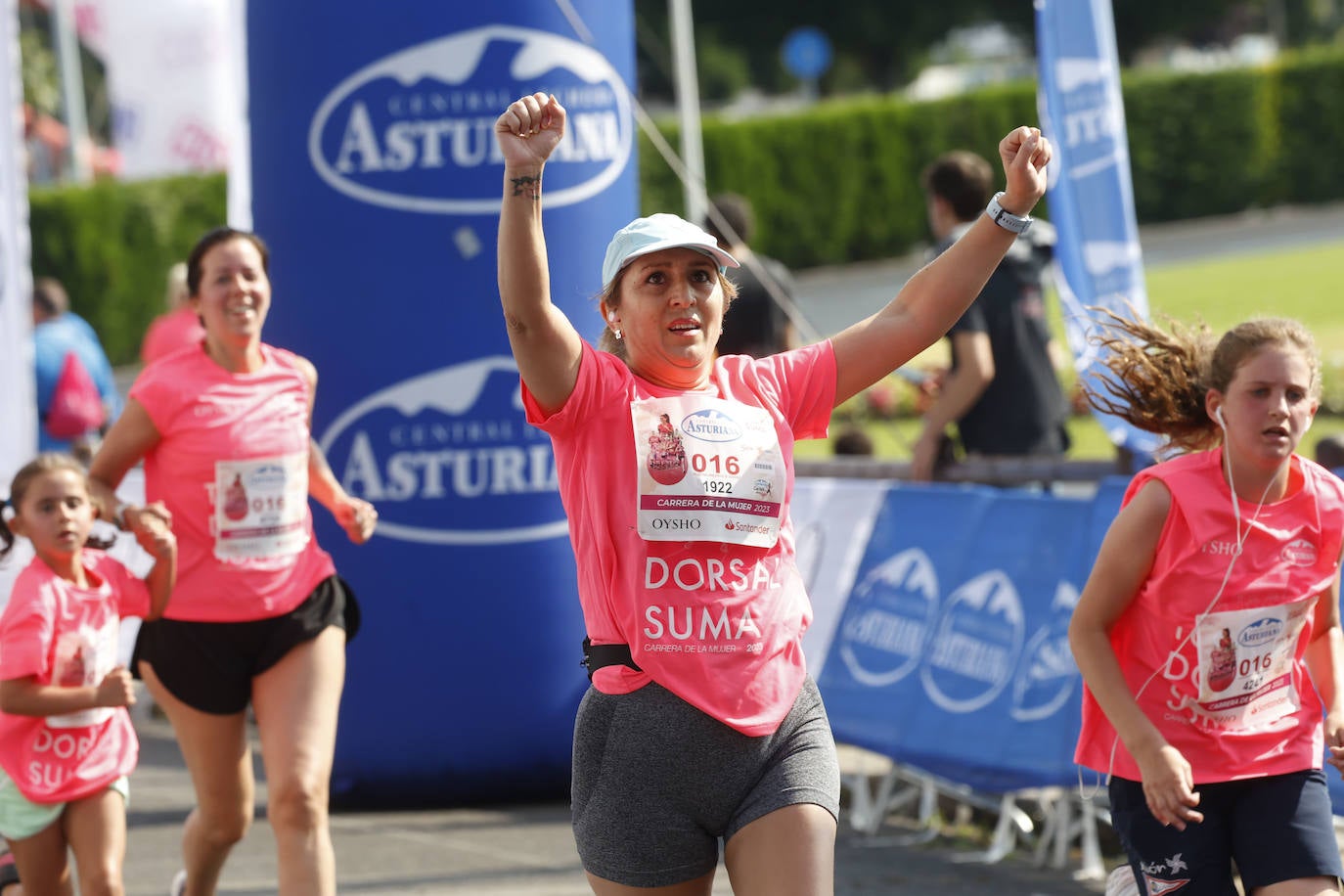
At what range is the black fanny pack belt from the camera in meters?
3.70

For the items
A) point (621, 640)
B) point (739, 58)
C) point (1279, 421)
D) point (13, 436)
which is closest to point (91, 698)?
point (621, 640)

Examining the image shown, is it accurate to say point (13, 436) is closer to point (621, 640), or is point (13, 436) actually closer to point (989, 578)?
point (989, 578)

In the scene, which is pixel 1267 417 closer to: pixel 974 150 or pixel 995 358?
Answer: pixel 995 358

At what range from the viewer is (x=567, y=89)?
725cm

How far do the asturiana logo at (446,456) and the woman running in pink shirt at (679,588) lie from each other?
11.2 feet

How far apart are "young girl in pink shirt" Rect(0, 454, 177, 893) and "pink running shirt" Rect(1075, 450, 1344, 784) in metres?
2.56

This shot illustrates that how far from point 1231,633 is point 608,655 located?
1349 mm

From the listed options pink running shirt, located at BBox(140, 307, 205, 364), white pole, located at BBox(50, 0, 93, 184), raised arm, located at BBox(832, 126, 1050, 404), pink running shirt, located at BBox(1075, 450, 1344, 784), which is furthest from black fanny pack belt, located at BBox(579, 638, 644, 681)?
white pole, located at BBox(50, 0, 93, 184)

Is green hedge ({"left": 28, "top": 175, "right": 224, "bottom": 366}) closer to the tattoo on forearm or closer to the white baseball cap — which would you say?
the white baseball cap

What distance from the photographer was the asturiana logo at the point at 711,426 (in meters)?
3.77

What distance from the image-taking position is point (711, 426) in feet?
12.4

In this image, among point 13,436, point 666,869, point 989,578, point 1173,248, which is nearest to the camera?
point 666,869

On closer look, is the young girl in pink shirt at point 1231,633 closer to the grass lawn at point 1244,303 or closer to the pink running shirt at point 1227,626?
the pink running shirt at point 1227,626

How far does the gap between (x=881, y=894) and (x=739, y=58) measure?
5393cm
